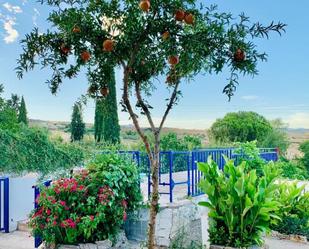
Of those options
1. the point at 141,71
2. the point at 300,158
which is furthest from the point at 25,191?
the point at 300,158

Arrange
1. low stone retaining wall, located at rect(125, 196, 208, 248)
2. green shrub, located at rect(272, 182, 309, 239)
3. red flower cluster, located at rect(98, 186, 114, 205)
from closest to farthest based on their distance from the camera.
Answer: red flower cluster, located at rect(98, 186, 114, 205), low stone retaining wall, located at rect(125, 196, 208, 248), green shrub, located at rect(272, 182, 309, 239)

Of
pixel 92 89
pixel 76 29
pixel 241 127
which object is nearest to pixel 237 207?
pixel 92 89

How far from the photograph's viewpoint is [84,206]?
547cm

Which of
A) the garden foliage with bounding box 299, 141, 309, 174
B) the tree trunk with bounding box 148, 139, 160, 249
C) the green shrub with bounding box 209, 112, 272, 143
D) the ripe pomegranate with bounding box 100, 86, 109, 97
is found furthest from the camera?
the green shrub with bounding box 209, 112, 272, 143

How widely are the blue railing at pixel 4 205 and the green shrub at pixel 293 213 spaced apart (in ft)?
16.5

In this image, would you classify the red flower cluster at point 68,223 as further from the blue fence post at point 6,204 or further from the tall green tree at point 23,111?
the tall green tree at point 23,111

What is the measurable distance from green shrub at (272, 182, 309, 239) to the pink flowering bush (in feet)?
11.3

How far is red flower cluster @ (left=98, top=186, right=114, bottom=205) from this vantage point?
17.9 feet

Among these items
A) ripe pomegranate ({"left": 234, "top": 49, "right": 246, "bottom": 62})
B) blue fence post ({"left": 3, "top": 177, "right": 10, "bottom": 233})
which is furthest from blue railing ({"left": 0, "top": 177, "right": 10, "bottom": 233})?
ripe pomegranate ({"left": 234, "top": 49, "right": 246, "bottom": 62})

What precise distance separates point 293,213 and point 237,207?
2.72 m

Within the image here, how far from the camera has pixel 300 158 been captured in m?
23.0

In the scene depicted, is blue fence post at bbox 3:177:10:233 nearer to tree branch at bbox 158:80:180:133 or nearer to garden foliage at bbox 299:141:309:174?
tree branch at bbox 158:80:180:133

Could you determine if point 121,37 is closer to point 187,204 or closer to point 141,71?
point 141,71

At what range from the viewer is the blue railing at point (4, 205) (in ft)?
26.0
